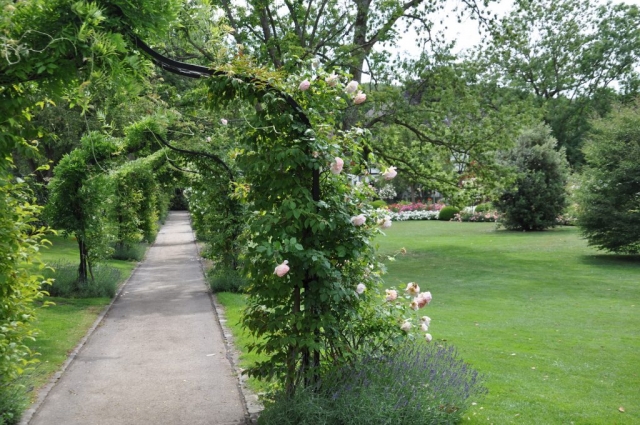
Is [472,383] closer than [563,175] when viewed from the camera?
Yes

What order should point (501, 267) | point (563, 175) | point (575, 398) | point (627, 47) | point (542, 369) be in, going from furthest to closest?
point (627, 47)
point (563, 175)
point (501, 267)
point (542, 369)
point (575, 398)

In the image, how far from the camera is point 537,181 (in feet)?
84.2

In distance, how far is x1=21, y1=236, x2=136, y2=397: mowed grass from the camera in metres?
6.69

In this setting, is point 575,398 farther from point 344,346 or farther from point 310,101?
point 310,101

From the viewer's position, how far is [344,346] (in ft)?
16.0

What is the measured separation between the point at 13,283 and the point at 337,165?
9.83ft

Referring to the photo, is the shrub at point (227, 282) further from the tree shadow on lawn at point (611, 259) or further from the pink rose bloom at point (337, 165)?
the tree shadow on lawn at point (611, 259)

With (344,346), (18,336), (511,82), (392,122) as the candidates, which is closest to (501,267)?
(392,122)

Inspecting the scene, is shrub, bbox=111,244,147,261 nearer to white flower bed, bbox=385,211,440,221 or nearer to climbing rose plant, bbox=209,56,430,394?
climbing rose plant, bbox=209,56,430,394

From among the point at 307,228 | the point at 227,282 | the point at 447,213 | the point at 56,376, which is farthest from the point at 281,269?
the point at 447,213

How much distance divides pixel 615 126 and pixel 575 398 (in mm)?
15062

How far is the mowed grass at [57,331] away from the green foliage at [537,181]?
65.3 ft

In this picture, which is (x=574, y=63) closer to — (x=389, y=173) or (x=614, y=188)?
(x=614, y=188)

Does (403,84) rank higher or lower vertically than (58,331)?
higher
